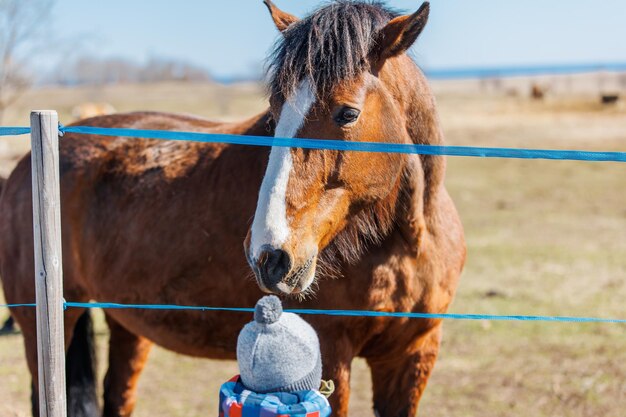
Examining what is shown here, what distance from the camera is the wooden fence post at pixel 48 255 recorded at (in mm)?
2318

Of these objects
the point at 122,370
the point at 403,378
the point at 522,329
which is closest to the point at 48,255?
the point at 403,378

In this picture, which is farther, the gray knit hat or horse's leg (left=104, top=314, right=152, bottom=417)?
horse's leg (left=104, top=314, right=152, bottom=417)

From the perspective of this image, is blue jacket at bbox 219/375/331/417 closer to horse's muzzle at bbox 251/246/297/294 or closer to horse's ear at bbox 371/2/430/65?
horse's muzzle at bbox 251/246/297/294

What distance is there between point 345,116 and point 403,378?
4.69 feet

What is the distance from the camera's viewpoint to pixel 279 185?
94.9 inches

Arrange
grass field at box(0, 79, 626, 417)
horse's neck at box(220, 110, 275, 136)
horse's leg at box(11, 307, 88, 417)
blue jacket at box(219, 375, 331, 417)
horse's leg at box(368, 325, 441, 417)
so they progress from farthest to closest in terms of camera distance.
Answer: grass field at box(0, 79, 626, 417) → horse's leg at box(11, 307, 88, 417) → horse's leg at box(368, 325, 441, 417) → horse's neck at box(220, 110, 275, 136) → blue jacket at box(219, 375, 331, 417)

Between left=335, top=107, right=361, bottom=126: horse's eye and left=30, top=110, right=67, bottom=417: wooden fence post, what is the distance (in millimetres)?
942

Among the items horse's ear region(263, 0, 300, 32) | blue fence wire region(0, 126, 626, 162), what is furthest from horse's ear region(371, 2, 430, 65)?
horse's ear region(263, 0, 300, 32)

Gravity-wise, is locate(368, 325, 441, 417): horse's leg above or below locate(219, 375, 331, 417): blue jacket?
below

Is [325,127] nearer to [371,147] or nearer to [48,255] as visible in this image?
[371,147]

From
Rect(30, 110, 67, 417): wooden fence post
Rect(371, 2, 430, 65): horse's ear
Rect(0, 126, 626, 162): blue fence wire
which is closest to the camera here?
Rect(30, 110, 67, 417): wooden fence post

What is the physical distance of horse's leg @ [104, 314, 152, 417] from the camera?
4.30 meters

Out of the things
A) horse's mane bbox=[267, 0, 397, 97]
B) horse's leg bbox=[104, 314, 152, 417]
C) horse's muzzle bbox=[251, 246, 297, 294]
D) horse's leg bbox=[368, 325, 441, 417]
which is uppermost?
horse's mane bbox=[267, 0, 397, 97]

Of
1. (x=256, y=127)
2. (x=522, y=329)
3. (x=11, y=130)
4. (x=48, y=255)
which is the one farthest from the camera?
(x=522, y=329)
